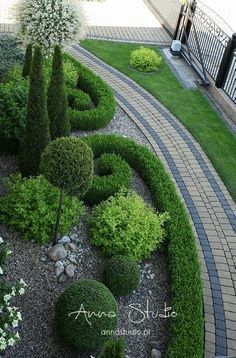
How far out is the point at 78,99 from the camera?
10828 millimetres

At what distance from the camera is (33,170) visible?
324 inches

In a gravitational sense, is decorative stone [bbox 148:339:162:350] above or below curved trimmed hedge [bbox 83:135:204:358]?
below

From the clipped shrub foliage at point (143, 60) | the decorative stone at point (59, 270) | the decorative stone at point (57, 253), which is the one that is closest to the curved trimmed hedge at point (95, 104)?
the clipped shrub foliage at point (143, 60)

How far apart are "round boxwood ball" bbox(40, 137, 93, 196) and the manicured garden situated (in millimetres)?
15

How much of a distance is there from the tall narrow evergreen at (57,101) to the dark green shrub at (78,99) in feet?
6.04

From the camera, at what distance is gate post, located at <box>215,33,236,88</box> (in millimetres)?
12414

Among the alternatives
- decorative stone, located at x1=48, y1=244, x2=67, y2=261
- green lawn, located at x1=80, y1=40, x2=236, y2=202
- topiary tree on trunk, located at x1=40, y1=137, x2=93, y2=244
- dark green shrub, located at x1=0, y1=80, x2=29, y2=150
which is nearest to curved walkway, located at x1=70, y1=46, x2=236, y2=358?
green lawn, located at x1=80, y1=40, x2=236, y2=202

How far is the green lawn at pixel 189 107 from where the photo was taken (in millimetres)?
Result: 10408

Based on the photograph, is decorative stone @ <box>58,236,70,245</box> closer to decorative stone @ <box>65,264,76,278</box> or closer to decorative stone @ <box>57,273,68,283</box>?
decorative stone @ <box>65,264,76,278</box>

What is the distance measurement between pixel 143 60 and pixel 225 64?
2473 millimetres

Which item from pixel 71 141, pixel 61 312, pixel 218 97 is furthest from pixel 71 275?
pixel 218 97

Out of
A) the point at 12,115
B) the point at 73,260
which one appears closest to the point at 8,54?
the point at 12,115

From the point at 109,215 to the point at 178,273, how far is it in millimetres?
1473

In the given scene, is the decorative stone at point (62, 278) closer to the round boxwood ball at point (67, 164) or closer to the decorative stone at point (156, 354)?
the round boxwood ball at point (67, 164)
